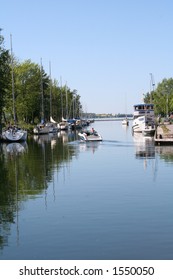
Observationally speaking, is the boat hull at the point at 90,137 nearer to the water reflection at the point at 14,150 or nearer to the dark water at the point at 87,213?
the water reflection at the point at 14,150

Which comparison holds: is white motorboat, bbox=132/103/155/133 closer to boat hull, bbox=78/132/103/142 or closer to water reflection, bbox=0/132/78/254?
boat hull, bbox=78/132/103/142

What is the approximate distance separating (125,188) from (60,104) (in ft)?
465

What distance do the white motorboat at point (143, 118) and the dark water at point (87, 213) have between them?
55311 mm

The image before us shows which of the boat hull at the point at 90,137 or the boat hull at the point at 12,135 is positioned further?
the boat hull at the point at 12,135

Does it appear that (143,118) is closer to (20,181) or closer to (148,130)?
(148,130)

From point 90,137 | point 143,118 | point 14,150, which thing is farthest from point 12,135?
point 143,118

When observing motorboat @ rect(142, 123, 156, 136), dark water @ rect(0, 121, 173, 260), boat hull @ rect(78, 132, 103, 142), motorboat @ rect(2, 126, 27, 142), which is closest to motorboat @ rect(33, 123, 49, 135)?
motorboat @ rect(142, 123, 156, 136)

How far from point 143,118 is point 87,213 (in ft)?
242

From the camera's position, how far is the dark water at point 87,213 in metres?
15.5

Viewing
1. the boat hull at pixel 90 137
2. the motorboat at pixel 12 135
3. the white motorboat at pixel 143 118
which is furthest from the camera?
the white motorboat at pixel 143 118

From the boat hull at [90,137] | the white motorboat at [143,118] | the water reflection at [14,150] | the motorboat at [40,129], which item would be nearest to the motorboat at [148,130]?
the white motorboat at [143,118]

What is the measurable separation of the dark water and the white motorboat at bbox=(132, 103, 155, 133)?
2178 inches

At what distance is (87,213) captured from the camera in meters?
20.8
